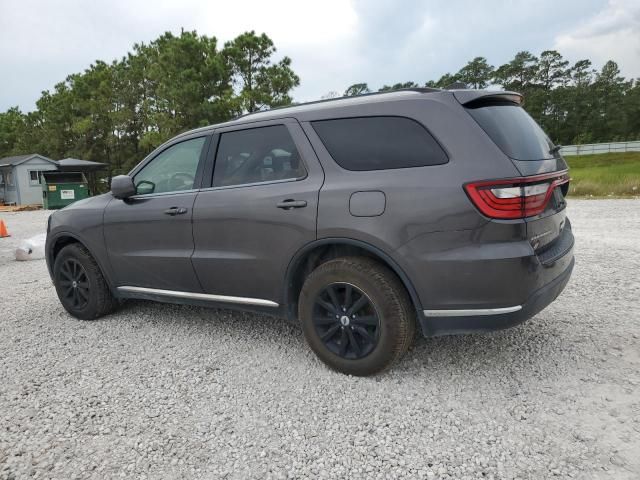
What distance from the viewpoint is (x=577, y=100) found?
70562 millimetres

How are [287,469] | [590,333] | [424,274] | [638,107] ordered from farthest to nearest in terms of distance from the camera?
[638,107], [590,333], [424,274], [287,469]

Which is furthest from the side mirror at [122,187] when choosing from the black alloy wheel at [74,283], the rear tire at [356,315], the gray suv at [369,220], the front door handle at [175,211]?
the rear tire at [356,315]

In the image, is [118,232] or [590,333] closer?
[590,333]

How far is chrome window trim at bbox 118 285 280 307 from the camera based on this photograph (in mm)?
3414

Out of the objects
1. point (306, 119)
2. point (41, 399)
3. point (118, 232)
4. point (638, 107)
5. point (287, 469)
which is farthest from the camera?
point (638, 107)

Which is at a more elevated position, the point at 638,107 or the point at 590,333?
the point at 638,107

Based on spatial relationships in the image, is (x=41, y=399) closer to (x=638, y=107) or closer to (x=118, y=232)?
(x=118, y=232)

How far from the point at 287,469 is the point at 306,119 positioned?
222 centimetres

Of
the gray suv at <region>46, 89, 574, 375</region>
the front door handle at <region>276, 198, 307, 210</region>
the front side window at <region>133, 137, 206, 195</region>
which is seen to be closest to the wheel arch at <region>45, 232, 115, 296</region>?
the gray suv at <region>46, 89, 574, 375</region>

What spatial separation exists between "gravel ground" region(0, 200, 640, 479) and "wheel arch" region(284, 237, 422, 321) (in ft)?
1.73

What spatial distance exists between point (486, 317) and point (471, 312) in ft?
0.29

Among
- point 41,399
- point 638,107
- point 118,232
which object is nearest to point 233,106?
point 118,232

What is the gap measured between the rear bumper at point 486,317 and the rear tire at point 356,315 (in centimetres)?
16

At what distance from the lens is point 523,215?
2564mm
